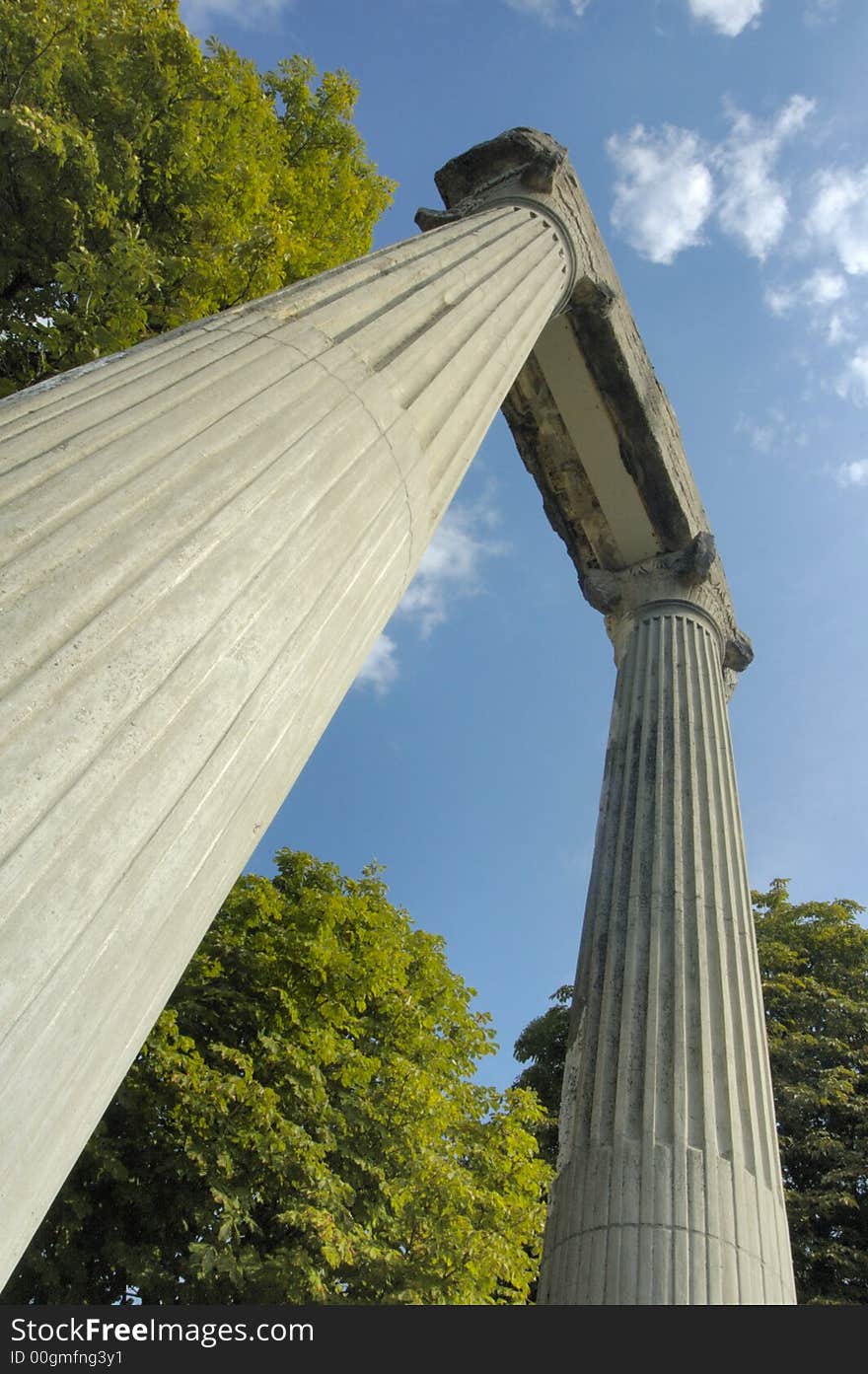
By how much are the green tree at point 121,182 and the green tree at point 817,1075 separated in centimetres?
1293

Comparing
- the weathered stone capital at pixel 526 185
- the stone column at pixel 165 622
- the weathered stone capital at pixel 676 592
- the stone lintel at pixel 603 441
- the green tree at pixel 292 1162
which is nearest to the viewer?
the stone column at pixel 165 622

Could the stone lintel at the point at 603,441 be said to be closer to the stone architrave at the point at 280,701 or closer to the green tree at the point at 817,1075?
the stone architrave at the point at 280,701

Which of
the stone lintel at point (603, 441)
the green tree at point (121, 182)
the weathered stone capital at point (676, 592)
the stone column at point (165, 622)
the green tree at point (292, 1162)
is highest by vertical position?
the stone lintel at point (603, 441)

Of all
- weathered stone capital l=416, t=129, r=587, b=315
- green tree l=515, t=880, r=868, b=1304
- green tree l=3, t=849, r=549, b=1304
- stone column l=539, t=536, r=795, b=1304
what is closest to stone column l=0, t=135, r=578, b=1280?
weathered stone capital l=416, t=129, r=587, b=315

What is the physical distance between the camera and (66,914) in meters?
2.71

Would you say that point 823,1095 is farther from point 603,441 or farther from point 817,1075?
point 603,441

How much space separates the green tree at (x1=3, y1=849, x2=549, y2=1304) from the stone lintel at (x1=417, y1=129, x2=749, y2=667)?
6632 millimetres

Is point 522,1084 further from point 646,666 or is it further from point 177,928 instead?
point 177,928

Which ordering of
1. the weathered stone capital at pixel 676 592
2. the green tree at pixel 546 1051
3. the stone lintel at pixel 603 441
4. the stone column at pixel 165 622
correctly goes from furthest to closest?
the green tree at pixel 546 1051, the weathered stone capital at pixel 676 592, the stone lintel at pixel 603 441, the stone column at pixel 165 622

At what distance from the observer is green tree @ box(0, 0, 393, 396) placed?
8.82m

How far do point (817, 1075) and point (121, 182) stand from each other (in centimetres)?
1846

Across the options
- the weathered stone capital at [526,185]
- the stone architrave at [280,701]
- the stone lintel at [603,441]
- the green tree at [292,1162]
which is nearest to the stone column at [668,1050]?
the stone architrave at [280,701]

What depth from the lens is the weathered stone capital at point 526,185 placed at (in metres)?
9.45

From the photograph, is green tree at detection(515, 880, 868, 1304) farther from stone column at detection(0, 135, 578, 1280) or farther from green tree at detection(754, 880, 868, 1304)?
stone column at detection(0, 135, 578, 1280)
